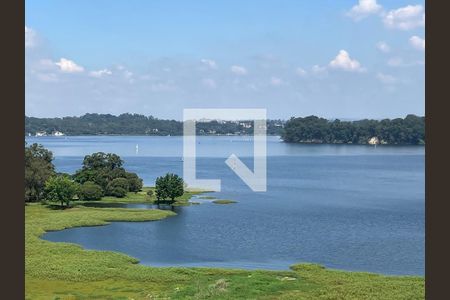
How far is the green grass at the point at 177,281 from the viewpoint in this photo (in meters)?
21.4

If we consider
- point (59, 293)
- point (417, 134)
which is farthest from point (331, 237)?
point (417, 134)

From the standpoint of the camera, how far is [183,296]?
69.5ft

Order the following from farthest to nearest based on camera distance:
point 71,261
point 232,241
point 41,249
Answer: point 232,241, point 41,249, point 71,261

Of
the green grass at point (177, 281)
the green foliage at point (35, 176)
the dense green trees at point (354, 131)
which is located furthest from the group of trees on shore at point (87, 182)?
the dense green trees at point (354, 131)

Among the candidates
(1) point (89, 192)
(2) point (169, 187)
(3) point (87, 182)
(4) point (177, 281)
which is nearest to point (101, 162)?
(3) point (87, 182)

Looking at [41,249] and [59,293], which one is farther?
[41,249]

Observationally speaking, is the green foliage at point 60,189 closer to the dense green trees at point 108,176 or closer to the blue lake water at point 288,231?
the dense green trees at point 108,176

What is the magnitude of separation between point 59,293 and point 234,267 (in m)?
9.66

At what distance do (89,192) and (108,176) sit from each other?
489cm

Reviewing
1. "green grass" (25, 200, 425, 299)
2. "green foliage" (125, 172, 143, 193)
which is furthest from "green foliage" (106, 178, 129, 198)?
"green grass" (25, 200, 425, 299)

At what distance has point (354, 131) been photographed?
16200cm

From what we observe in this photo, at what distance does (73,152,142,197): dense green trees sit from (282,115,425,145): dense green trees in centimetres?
10703

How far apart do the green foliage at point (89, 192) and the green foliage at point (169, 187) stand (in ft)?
21.4

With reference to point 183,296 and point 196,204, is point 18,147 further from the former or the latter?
point 196,204
